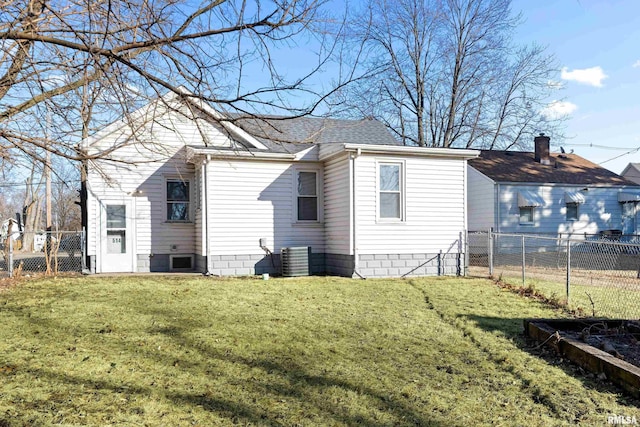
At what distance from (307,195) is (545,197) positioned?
1404cm

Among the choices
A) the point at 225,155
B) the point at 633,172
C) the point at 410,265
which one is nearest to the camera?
the point at 225,155

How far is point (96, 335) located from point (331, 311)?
346cm

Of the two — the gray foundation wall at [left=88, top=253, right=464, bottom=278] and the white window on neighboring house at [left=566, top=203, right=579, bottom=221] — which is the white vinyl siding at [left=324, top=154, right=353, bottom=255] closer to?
the gray foundation wall at [left=88, top=253, right=464, bottom=278]

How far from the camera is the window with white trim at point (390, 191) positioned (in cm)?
1257

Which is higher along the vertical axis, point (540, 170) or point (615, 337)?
point (540, 170)

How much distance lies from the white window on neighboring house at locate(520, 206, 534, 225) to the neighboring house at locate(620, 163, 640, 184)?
1078 inches

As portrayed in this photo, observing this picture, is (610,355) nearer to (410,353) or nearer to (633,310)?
(410,353)

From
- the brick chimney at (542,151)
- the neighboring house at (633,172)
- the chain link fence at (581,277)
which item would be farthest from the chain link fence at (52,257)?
the neighboring house at (633,172)

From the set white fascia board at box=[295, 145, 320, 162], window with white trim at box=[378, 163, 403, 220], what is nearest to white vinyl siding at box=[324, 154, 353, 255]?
white fascia board at box=[295, 145, 320, 162]

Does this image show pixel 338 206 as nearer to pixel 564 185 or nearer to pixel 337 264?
pixel 337 264

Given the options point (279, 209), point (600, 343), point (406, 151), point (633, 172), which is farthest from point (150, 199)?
point (633, 172)

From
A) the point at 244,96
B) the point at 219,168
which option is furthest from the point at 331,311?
the point at 219,168

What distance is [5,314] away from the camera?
7320mm

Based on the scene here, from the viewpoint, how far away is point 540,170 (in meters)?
24.1
